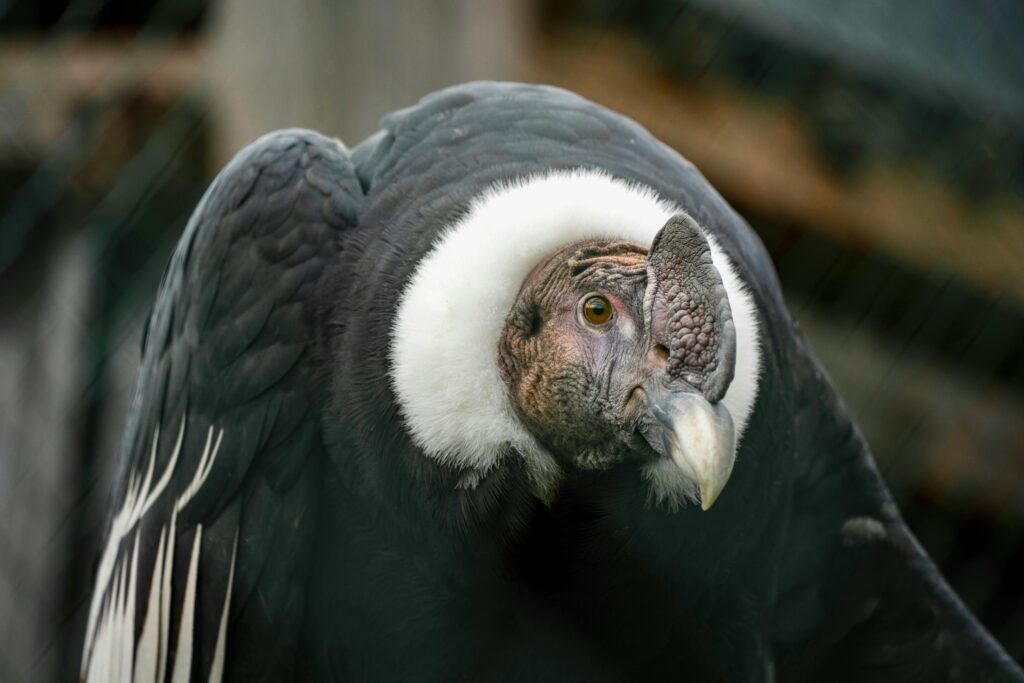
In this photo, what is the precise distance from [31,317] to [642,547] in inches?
132

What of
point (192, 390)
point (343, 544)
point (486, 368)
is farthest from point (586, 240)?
point (192, 390)

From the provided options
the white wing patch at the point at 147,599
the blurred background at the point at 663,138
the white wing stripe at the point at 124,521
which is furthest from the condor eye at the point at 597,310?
the blurred background at the point at 663,138

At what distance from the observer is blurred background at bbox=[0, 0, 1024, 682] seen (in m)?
2.84

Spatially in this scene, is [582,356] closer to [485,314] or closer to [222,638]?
[485,314]

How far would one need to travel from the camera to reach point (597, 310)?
5.80 ft

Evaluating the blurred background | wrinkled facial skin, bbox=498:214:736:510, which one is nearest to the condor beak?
wrinkled facial skin, bbox=498:214:736:510

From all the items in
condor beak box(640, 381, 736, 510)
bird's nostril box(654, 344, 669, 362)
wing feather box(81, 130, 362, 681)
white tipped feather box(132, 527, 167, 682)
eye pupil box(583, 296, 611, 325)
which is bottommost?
white tipped feather box(132, 527, 167, 682)

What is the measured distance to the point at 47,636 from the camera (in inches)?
162

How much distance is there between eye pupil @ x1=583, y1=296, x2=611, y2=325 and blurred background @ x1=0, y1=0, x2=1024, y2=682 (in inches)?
44.6

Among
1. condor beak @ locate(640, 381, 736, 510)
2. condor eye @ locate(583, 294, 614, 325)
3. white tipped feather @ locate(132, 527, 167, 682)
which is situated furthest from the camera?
white tipped feather @ locate(132, 527, 167, 682)

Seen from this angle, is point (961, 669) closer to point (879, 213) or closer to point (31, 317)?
point (879, 213)

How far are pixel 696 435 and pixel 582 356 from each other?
262 millimetres

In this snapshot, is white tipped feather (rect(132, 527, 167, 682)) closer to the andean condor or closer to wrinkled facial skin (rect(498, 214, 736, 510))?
the andean condor

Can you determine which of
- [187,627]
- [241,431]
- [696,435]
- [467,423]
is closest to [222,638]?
[187,627]
